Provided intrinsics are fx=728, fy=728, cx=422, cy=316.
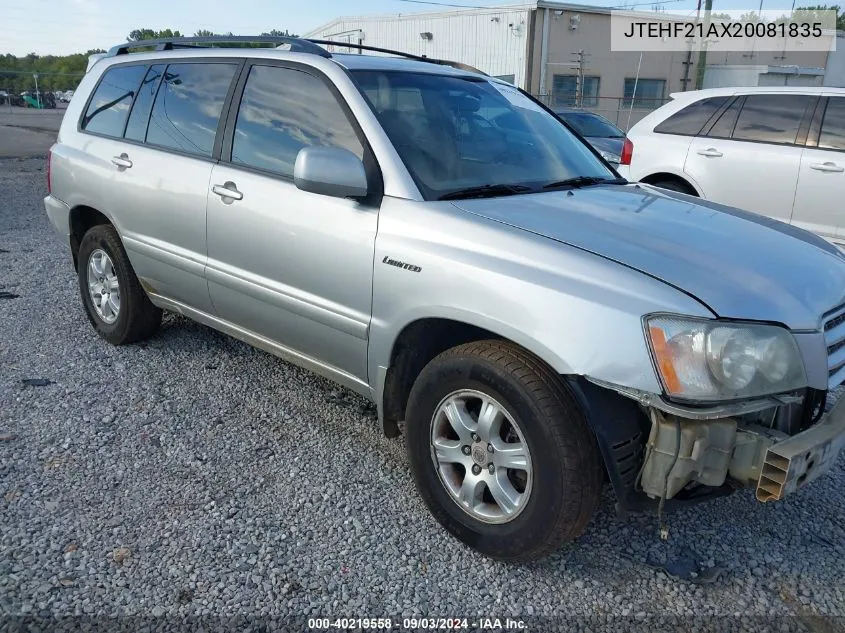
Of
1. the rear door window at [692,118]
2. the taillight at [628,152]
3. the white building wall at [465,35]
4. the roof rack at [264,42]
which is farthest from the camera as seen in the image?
the white building wall at [465,35]

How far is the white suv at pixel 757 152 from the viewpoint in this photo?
6.32 metres

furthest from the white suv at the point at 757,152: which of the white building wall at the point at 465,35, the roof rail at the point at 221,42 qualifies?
the white building wall at the point at 465,35

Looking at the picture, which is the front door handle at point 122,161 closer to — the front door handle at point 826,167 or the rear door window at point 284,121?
the rear door window at point 284,121

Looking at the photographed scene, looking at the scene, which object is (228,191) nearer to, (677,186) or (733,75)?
(677,186)

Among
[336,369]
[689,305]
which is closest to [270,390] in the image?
[336,369]

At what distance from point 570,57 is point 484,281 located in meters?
31.4

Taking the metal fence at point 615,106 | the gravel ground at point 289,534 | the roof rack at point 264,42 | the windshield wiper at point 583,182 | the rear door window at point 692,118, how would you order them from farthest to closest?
the metal fence at point 615,106 → the rear door window at point 692,118 → the roof rack at point 264,42 → the windshield wiper at point 583,182 → the gravel ground at point 289,534

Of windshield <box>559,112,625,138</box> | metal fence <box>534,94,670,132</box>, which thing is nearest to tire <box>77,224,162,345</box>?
windshield <box>559,112,625,138</box>

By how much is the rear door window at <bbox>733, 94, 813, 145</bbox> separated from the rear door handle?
17.8ft

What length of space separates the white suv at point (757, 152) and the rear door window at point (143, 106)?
15.9ft

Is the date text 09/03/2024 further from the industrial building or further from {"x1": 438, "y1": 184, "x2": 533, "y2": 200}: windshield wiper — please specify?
the industrial building

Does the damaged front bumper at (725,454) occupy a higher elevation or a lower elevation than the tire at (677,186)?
lower

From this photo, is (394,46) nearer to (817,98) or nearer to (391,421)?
(817,98)

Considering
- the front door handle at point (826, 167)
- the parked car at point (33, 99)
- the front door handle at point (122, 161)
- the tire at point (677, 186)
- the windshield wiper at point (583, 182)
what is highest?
the windshield wiper at point (583, 182)
